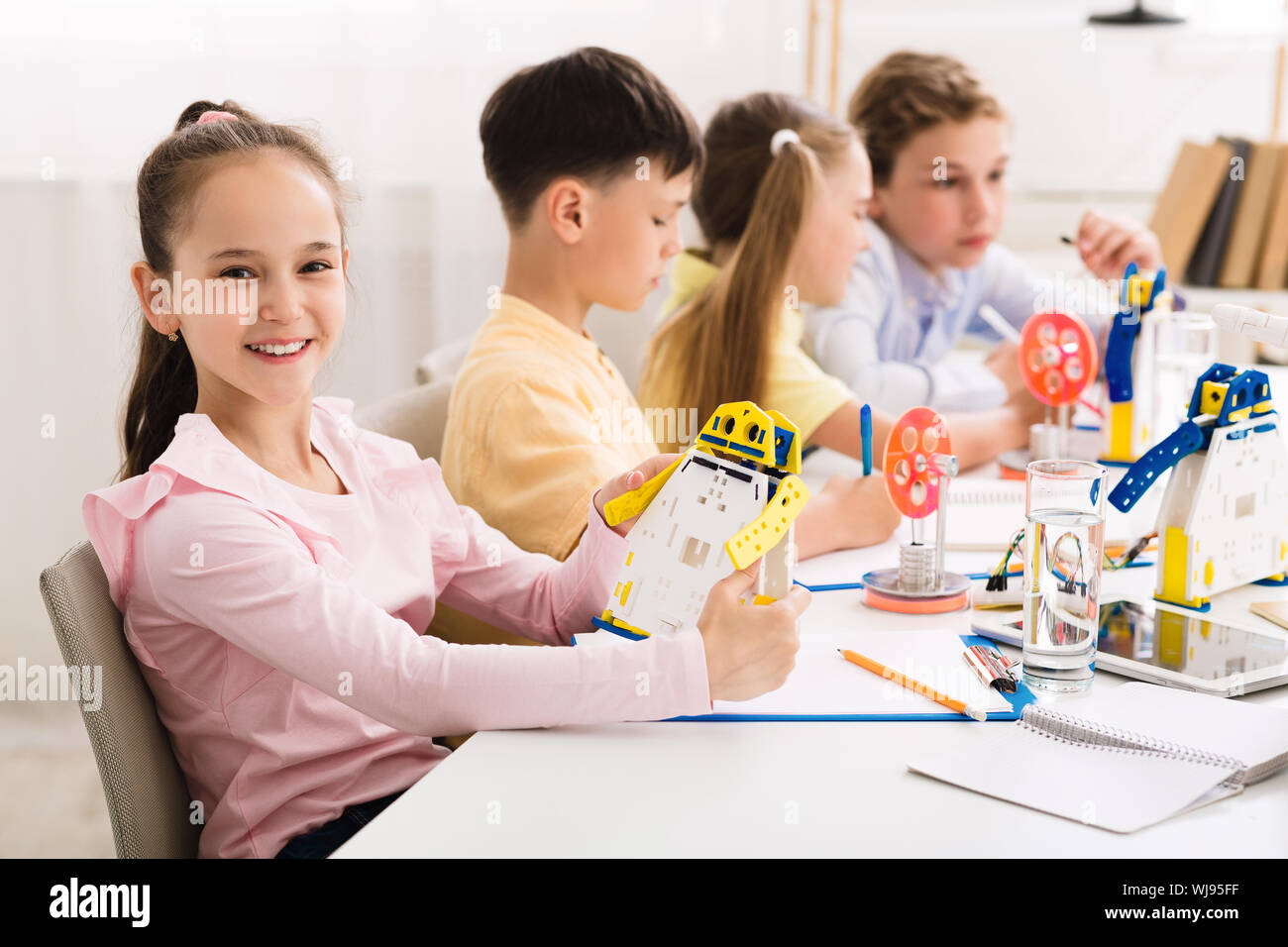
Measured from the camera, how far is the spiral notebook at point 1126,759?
69cm

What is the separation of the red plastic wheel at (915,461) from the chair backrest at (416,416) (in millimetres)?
525

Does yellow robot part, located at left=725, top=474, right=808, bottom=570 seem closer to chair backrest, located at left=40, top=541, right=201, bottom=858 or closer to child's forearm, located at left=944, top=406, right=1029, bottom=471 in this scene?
chair backrest, located at left=40, top=541, right=201, bottom=858

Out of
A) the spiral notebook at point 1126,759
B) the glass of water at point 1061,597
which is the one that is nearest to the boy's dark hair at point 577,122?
the glass of water at point 1061,597

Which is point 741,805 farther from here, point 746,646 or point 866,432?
point 866,432

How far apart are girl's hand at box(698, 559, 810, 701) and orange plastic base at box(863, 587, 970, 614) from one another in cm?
24

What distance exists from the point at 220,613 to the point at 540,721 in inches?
9.2

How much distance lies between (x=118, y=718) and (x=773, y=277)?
100 centimetres

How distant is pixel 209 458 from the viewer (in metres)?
0.90

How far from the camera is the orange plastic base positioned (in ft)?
3.43

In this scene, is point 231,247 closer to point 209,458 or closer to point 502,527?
point 209,458

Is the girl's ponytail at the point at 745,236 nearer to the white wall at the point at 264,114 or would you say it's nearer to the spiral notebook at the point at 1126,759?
the white wall at the point at 264,114

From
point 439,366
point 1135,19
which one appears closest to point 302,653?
point 439,366
